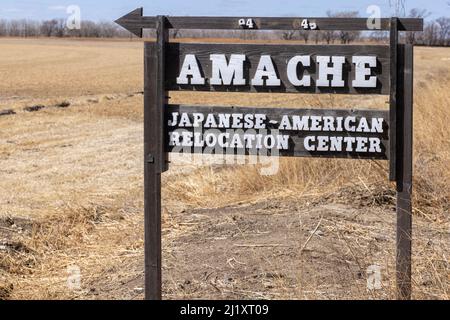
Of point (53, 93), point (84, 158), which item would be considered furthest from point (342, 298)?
point (53, 93)

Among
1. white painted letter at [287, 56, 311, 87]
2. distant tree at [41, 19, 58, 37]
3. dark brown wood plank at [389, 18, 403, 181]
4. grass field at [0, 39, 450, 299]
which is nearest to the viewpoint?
dark brown wood plank at [389, 18, 403, 181]

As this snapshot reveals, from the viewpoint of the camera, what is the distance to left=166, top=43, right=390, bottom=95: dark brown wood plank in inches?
174

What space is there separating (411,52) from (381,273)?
58.8 inches

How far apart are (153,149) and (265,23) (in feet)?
3.32

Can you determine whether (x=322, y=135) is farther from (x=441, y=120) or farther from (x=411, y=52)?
(x=441, y=120)

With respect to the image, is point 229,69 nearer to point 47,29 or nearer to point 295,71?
point 295,71

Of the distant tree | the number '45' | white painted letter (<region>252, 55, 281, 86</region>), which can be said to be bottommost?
white painted letter (<region>252, 55, 281, 86</region>)

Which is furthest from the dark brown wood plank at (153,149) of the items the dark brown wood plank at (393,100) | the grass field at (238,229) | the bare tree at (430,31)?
the bare tree at (430,31)

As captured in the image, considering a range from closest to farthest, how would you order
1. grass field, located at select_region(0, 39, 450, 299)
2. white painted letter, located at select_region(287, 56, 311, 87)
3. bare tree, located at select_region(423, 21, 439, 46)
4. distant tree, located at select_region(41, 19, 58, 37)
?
white painted letter, located at select_region(287, 56, 311, 87), grass field, located at select_region(0, 39, 450, 299), bare tree, located at select_region(423, 21, 439, 46), distant tree, located at select_region(41, 19, 58, 37)

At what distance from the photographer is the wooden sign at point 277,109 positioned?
14.5ft

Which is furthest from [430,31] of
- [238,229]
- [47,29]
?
[47,29]

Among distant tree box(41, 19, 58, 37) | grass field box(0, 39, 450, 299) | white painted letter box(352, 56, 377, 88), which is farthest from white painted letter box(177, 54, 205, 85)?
distant tree box(41, 19, 58, 37)

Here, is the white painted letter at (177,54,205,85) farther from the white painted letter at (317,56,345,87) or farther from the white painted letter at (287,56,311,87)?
the white painted letter at (317,56,345,87)

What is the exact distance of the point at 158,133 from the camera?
4.55 meters
